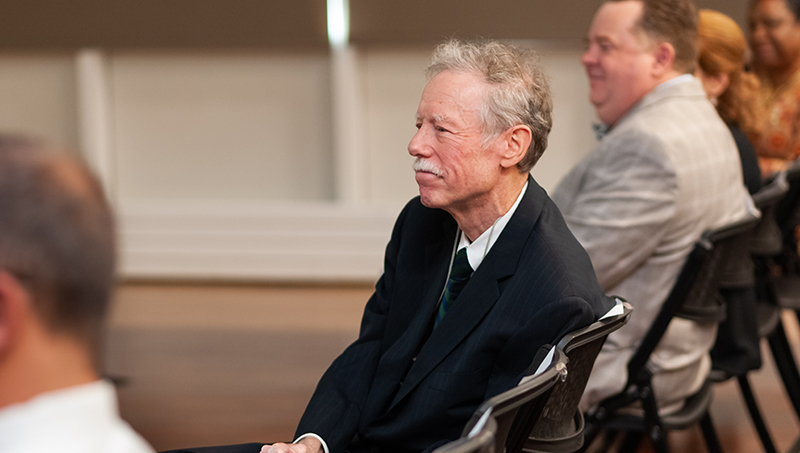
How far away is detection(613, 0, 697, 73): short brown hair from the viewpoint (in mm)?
2305

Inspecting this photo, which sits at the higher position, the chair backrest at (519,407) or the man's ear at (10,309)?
the man's ear at (10,309)

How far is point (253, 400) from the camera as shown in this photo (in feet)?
11.4

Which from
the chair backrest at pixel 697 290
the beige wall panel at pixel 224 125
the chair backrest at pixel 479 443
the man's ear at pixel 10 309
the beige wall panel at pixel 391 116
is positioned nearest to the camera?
the man's ear at pixel 10 309

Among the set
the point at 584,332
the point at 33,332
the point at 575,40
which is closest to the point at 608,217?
the point at 584,332

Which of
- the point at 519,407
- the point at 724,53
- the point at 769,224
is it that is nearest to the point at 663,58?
the point at 724,53

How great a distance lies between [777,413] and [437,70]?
2.46m

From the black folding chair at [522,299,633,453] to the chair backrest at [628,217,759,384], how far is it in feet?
1.77

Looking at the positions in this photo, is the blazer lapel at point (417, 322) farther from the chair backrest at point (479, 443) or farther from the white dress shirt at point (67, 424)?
the white dress shirt at point (67, 424)

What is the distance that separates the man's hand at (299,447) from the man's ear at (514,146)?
2.27 ft

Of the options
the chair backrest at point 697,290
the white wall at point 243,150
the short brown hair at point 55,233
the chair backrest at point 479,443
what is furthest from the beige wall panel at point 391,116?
the short brown hair at point 55,233

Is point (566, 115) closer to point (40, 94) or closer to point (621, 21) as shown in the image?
point (621, 21)

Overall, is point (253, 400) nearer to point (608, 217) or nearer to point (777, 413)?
point (608, 217)

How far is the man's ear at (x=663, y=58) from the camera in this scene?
7.56 feet

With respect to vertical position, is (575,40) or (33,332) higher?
(575,40)
